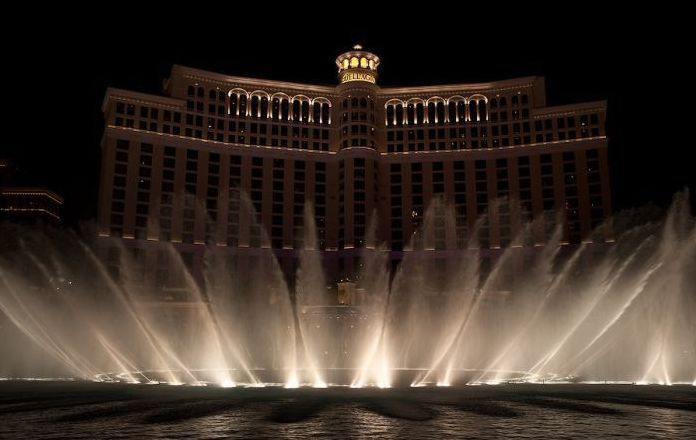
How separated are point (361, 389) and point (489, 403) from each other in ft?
23.1

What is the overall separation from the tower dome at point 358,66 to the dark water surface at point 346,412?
83.5 meters

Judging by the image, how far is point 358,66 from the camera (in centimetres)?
10744

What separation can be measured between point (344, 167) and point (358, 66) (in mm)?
18656

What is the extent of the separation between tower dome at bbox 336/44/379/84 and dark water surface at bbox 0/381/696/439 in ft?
274

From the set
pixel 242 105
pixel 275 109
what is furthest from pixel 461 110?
pixel 242 105

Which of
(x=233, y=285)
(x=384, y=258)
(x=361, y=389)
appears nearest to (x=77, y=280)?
(x=233, y=285)

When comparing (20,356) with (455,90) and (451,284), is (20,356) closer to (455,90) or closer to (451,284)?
(451,284)

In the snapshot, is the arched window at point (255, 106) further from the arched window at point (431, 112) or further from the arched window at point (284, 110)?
the arched window at point (431, 112)

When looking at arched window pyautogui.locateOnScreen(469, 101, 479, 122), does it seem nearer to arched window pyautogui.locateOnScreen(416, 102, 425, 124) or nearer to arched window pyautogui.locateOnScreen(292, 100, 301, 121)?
arched window pyautogui.locateOnScreen(416, 102, 425, 124)

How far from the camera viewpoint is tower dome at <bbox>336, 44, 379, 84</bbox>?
10644 centimetres

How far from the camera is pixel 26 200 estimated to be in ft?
384

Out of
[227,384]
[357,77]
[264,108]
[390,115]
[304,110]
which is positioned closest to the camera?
[227,384]

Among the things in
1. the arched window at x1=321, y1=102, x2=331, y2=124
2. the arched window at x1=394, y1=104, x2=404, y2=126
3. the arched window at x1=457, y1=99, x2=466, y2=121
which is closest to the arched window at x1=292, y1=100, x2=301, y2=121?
the arched window at x1=321, y1=102, x2=331, y2=124

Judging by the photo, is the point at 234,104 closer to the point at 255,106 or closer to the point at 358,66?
the point at 255,106
